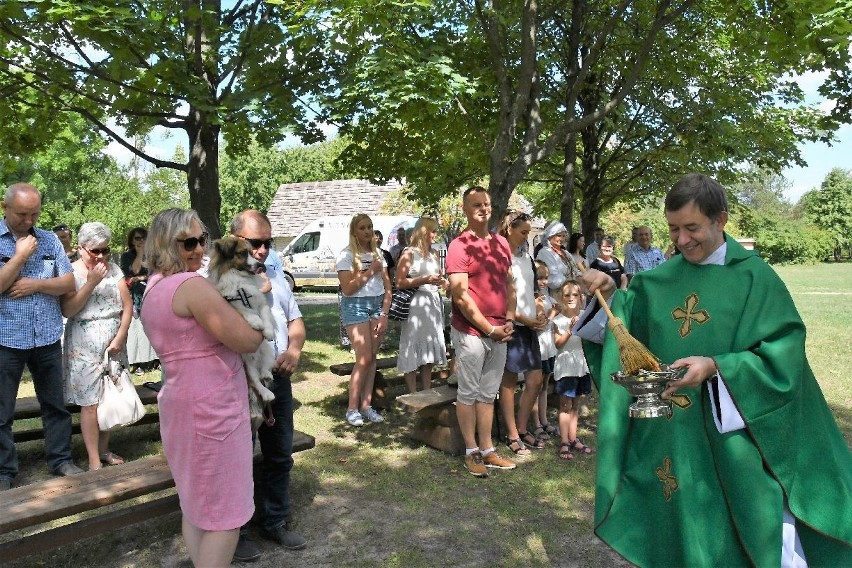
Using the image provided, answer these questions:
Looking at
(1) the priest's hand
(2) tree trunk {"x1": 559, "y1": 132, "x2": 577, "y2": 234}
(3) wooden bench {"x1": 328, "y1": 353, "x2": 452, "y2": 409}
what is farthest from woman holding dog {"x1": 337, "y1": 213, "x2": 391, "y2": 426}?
(2) tree trunk {"x1": 559, "y1": 132, "x2": 577, "y2": 234}

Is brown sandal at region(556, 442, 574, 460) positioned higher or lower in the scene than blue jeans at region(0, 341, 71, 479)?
lower

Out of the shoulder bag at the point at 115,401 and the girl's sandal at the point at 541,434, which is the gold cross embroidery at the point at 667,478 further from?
the shoulder bag at the point at 115,401

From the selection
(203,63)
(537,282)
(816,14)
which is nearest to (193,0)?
(203,63)

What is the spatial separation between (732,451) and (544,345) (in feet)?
12.4

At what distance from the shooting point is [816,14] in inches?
273

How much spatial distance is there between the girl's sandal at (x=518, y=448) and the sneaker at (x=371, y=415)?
4.62ft

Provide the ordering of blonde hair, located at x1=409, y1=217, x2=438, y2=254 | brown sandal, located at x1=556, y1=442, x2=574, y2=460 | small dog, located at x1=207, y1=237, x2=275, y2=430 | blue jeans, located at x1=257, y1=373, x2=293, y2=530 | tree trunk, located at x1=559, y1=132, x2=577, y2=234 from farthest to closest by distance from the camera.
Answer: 1. tree trunk, located at x1=559, y1=132, x2=577, y2=234
2. blonde hair, located at x1=409, y1=217, x2=438, y2=254
3. brown sandal, located at x1=556, y1=442, x2=574, y2=460
4. blue jeans, located at x1=257, y1=373, x2=293, y2=530
5. small dog, located at x1=207, y1=237, x2=275, y2=430

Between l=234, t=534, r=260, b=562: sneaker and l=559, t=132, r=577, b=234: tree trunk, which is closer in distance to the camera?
l=234, t=534, r=260, b=562: sneaker

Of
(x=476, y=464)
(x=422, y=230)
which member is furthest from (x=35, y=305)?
(x=422, y=230)

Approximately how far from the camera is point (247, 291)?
3.29 m

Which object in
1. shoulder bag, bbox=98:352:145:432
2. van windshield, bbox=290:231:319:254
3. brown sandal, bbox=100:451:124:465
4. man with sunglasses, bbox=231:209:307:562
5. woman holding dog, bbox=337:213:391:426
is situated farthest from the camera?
van windshield, bbox=290:231:319:254

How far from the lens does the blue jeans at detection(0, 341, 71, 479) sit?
4.80 meters

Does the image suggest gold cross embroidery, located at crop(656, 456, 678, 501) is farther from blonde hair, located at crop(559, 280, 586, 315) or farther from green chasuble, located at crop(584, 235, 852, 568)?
blonde hair, located at crop(559, 280, 586, 315)

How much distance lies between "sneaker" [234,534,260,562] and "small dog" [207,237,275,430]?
104 centimetres
